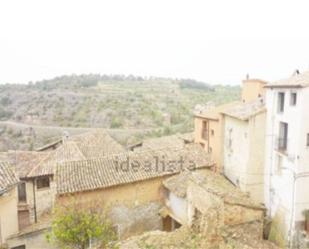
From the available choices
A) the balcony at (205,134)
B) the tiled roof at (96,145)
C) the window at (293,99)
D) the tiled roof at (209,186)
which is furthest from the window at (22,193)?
the window at (293,99)

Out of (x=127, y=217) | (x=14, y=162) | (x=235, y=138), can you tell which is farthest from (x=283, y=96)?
(x=14, y=162)

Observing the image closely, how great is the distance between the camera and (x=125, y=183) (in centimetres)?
1964

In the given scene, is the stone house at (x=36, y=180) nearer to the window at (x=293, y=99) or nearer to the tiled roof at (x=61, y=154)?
the tiled roof at (x=61, y=154)

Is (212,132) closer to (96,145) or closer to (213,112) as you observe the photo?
(213,112)

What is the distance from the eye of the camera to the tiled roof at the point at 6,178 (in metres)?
17.4

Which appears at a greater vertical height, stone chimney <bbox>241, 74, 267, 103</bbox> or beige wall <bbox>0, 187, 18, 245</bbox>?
stone chimney <bbox>241, 74, 267, 103</bbox>

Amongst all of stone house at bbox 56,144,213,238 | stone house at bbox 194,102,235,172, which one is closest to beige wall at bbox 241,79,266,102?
stone house at bbox 194,102,235,172

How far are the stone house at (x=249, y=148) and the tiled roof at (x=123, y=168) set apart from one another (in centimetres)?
227

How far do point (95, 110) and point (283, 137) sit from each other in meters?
40.2

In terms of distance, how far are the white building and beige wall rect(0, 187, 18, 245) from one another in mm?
15503

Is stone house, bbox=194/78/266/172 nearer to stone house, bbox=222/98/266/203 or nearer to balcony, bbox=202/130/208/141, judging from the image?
balcony, bbox=202/130/208/141

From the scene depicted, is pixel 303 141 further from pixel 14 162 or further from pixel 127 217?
pixel 14 162

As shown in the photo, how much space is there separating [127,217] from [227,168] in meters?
8.59

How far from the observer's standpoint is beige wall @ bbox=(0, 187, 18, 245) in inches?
691
